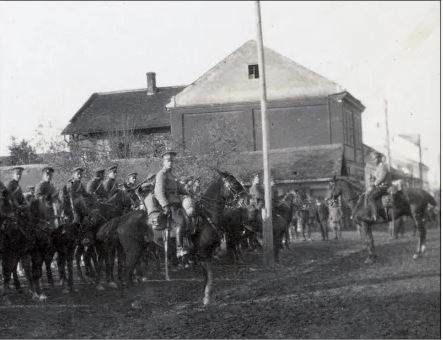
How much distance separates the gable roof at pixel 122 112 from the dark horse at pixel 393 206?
5216 millimetres

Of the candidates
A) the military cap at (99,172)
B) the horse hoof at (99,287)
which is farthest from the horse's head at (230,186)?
the horse hoof at (99,287)

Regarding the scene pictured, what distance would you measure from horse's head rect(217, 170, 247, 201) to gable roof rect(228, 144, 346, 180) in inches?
134

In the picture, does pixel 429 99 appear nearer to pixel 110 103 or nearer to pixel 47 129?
pixel 110 103

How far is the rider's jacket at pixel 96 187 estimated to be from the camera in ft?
30.8

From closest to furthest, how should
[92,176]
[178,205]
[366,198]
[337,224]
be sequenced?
1. [178,205]
2. [92,176]
3. [366,198]
4. [337,224]

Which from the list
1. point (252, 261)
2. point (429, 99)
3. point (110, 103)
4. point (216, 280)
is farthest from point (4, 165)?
point (429, 99)

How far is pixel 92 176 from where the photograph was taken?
30.4ft

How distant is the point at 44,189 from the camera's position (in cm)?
843

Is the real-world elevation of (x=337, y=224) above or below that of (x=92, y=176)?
below

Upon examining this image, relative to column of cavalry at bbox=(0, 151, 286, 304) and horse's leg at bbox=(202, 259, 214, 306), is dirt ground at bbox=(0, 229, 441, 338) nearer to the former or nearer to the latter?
horse's leg at bbox=(202, 259, 214, 306)

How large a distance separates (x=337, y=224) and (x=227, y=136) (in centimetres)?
705

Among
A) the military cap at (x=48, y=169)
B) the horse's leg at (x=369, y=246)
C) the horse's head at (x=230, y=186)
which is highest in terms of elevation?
the military cap at (x=48, y=169)

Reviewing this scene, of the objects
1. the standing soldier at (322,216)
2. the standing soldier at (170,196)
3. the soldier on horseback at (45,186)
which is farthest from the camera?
the standing soldier at (322,216)

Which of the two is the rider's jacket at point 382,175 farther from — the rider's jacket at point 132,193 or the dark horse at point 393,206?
the rider's jacket at point 132,193
